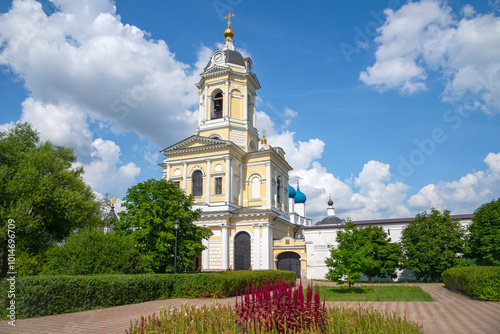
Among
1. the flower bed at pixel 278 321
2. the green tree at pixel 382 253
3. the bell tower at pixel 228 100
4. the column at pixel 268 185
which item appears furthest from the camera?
the bell tower at pixel 228 100

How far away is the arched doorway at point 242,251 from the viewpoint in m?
33.9

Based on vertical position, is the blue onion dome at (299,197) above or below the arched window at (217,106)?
below

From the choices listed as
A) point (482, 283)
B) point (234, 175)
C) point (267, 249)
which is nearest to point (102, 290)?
point (482, 283)

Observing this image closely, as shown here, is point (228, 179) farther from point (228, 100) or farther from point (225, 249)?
point (228, 100)

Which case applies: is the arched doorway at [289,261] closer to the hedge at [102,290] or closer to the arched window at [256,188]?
the arched window at [256,188]

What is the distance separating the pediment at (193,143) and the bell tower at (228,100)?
278 cm

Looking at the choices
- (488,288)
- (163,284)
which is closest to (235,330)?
(163,284)

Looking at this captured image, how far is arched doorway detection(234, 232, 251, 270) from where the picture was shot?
33906mm

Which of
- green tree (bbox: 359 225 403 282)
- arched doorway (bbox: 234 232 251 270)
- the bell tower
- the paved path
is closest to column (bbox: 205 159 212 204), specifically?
the bell tower

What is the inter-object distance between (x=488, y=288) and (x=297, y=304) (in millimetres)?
12988

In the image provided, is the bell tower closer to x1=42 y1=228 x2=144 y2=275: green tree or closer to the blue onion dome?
x1=42 y1=228 x2=144 y2=275: green tree

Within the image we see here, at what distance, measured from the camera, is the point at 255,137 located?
41.6 meters

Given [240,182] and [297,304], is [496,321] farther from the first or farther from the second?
[240,182]

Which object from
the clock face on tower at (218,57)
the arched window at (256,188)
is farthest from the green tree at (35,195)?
the clock face on tower at (218,57)
